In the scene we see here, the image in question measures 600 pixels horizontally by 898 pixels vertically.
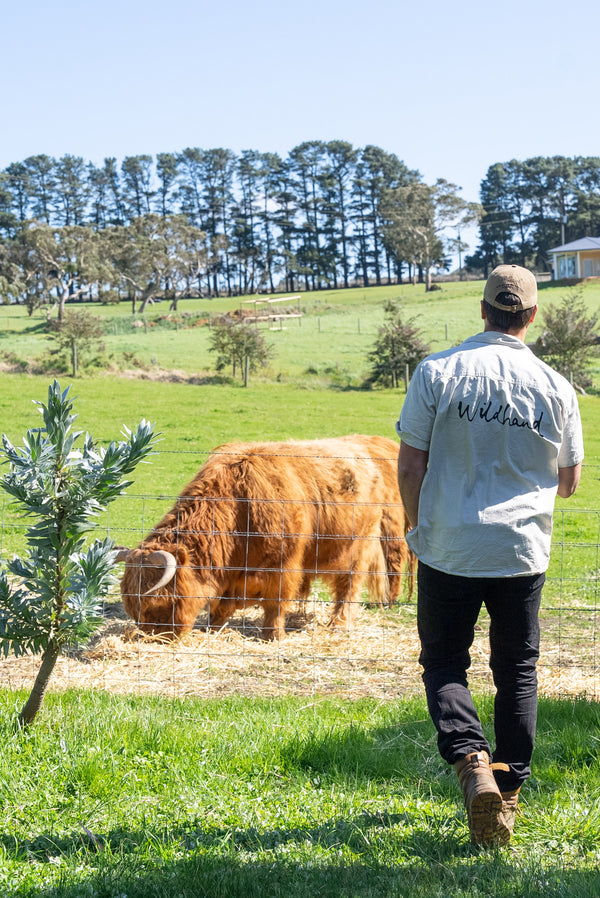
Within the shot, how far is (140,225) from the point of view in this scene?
79.8 metres

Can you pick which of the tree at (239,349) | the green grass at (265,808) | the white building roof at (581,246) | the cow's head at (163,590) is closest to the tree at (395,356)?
the tree at (239,349)

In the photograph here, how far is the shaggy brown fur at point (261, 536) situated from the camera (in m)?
7.48

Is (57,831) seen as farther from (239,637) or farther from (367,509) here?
(367,509)

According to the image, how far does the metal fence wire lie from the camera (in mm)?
6258

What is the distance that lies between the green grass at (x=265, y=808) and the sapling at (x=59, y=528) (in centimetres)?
49

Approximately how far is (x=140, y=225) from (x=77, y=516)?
79587 mm

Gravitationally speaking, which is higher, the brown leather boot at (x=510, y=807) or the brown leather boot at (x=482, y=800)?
the brown leather boot at (x=482, y=800)

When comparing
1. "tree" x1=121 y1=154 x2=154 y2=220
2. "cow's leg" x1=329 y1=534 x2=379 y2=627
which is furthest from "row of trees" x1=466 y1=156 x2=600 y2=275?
"cow's leg" x1=329 y1=534 x2=379 y2=627

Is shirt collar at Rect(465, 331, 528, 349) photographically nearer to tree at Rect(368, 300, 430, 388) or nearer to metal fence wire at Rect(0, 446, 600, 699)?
metal fence wire at Rect(0, 446, 600, 699)

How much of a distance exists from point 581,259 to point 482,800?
8680 cm

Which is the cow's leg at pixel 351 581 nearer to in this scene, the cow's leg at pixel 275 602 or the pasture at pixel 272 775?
the pasture at pixel 272 775

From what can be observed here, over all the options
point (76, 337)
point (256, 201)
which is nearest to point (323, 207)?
point (256, 201)

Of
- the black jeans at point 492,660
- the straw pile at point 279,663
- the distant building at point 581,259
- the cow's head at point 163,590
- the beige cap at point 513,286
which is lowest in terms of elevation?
the straw pile at point 279,663

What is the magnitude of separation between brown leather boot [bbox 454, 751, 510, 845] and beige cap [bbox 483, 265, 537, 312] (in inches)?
72.9
